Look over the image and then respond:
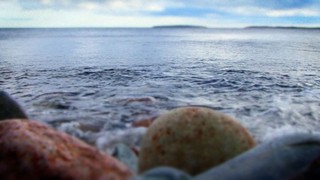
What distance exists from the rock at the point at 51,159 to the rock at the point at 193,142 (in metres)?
0.73

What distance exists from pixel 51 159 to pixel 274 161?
89.9 inches

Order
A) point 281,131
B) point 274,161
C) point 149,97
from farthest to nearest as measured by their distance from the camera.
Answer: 1. point 149,97
2. point 281,131
3. point 274,161

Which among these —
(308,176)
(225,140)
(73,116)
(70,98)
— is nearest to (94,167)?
(225,140)

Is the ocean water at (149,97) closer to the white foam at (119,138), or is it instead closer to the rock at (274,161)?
the white foam at (119,138)

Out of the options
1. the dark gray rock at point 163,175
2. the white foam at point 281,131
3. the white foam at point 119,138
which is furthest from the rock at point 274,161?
the white foam at point 281,131

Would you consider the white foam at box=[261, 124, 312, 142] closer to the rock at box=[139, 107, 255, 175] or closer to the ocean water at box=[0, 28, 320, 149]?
the ocean water at box=[0, 28, 320, 149]

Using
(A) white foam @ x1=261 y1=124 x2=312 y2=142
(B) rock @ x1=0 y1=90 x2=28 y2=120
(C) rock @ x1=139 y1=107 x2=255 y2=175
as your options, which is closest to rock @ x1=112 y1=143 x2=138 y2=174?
(C) rock @ x1=139 y1=107 x2=255 y2=175

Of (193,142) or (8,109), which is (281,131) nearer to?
(193,142)

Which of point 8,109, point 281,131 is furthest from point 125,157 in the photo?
point 281,131

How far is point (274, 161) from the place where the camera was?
3979 mm

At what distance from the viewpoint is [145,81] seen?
15.2 metres

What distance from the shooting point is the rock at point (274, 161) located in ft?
12.5

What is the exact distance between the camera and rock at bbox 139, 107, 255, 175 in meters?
4.59

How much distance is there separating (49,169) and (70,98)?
7925 mm
